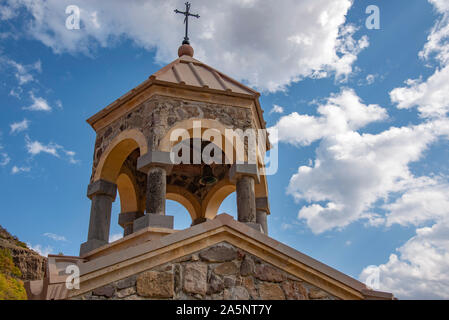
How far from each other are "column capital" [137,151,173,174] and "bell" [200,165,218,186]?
11.2 feet

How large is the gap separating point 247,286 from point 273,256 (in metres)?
0.43

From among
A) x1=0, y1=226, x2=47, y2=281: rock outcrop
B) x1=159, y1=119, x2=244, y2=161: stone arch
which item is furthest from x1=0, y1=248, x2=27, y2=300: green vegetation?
x1=159, y1=119, x2=244, y2=161: stone arch

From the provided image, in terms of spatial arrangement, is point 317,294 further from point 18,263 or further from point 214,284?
point 18,263

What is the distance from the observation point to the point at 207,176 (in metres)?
10.7

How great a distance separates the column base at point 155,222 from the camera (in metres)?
6.68

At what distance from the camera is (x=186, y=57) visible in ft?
32.1

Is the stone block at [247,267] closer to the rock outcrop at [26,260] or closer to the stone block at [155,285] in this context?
the stone block at [155,285]

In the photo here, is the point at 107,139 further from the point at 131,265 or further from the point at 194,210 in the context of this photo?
the point at 131,265

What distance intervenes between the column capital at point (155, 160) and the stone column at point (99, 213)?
4.23ft

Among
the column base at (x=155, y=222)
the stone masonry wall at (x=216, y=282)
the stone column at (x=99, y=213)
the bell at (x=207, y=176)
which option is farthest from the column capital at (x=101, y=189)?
the stone masonry wall at (x=216, y=282)

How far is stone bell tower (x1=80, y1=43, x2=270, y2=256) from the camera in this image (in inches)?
287

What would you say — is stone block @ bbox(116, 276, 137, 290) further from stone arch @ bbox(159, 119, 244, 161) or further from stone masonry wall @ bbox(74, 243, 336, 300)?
stone arch @ bbox(159, 119, 244, 161)

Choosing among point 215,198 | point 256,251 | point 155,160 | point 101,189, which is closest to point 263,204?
point 215,198
